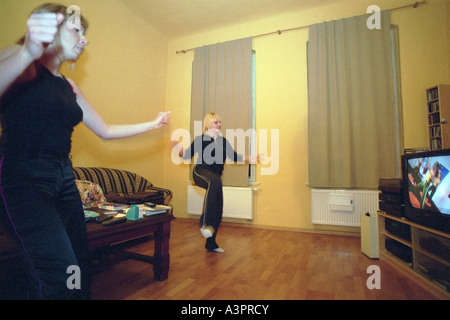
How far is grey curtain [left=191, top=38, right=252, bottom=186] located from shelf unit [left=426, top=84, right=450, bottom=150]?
2.21 metres

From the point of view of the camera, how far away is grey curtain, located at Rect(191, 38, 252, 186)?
12.2 ft

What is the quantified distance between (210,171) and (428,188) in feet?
5.68

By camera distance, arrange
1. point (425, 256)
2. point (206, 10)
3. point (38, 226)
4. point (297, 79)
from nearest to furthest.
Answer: point (38, 226) → point (425, 256) → point (297, 79) → point (206, 10)

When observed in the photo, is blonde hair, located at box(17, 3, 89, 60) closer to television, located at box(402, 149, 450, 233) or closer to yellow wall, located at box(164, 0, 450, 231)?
television, located at box(402, 149, 450, 233)

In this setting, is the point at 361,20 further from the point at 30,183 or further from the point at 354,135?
the point at 30,183

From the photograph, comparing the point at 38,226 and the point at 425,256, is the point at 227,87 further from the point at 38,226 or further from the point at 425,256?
the point at 38,226

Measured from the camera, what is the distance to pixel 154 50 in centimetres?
421

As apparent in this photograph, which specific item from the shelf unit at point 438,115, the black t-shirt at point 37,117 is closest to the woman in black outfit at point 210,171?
the black t-shirt at point 37,117

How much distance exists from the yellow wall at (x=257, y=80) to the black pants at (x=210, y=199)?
1.39m

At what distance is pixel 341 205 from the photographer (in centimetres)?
311

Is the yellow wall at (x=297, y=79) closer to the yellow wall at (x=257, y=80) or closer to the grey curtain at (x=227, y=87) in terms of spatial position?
the yellow wall at (x=257, y=80)

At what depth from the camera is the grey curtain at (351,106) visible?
306 cm

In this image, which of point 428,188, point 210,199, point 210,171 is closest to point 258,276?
point 210,199

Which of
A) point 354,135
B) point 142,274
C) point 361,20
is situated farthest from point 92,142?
point 361,20
